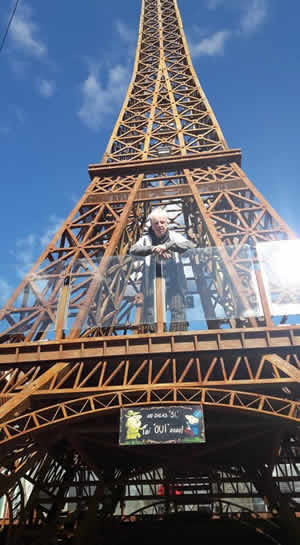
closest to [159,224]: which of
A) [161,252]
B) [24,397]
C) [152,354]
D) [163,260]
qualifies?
[161,252]

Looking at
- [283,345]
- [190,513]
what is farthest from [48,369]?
[190,513]

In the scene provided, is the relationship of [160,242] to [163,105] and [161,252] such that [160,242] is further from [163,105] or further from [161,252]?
[163,105]

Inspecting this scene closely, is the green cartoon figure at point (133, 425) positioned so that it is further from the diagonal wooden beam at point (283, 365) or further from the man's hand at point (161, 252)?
the man's hand at point (161, 252)

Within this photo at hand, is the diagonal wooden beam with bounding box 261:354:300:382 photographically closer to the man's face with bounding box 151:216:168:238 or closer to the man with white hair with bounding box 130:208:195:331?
the man with white hair with bounding box 130:208:195:331

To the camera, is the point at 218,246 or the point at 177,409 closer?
the point at 177,409

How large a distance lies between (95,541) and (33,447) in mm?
9200

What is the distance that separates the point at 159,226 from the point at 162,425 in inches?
334

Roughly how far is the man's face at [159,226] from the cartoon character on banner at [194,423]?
8.06 m

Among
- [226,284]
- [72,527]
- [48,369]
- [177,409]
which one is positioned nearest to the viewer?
[177,409]

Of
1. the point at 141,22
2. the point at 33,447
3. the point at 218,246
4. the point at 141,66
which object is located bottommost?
the point at 33,447

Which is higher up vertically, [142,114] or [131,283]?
[142,114]

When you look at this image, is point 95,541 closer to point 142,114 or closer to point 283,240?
point 283,240

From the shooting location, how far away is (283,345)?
11398 mm

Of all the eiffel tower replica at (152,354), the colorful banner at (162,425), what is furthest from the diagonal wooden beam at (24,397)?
the colorful banner at (162,425)
